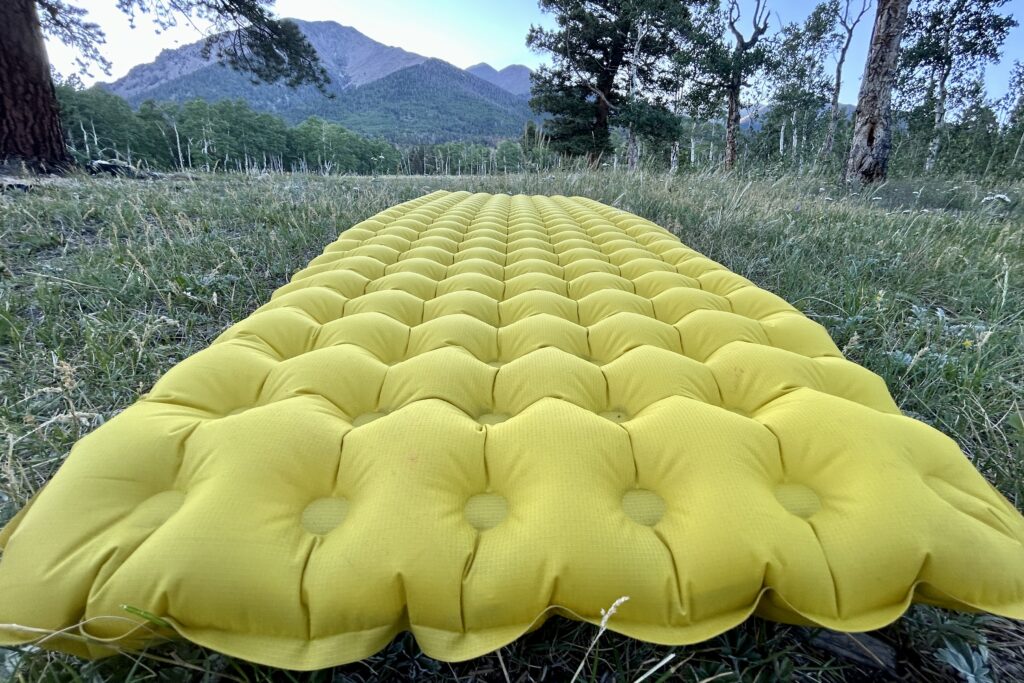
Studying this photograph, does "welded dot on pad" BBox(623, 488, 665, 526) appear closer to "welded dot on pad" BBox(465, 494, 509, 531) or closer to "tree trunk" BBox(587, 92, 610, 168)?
"welded dot on pad" BBox(465, 494, 509, 531)

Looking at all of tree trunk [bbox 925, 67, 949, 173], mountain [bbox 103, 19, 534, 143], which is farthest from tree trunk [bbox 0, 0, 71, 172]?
mountain [bbox 103, 19, 534, 143]

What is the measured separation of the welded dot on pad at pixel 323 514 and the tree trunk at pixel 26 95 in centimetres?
644

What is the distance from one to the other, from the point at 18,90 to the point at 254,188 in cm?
288

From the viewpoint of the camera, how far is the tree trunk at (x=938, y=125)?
1100cm

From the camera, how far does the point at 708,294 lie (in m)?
1.54

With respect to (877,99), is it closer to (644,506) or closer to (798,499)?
(798,499)

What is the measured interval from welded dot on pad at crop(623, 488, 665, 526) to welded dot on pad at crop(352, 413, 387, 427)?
20.9 inches

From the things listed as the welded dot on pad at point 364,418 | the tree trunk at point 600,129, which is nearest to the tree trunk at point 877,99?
the welded dot on pad at point 364,418

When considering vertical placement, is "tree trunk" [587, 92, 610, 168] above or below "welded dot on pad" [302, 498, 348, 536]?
above

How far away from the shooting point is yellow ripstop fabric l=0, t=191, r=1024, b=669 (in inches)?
24.0

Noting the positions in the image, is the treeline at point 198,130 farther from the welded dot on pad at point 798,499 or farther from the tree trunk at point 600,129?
the welded dot on pad at point 798,499

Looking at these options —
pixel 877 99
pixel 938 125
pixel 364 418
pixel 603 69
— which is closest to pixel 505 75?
pixel 603 69

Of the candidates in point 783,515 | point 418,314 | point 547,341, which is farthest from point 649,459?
point 418,314

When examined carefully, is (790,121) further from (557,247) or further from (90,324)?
(90,324)
